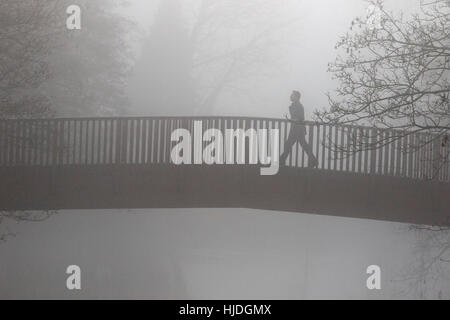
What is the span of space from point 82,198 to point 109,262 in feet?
28.2

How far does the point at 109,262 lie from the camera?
2295cm

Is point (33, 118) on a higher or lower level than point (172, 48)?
lower

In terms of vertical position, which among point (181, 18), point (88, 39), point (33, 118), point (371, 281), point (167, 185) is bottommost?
point (371, 281)

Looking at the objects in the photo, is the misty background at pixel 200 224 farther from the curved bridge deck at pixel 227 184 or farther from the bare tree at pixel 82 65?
the curved bridge deck at pixel 227 184

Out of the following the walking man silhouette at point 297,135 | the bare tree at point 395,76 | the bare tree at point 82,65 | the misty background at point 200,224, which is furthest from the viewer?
the misty background at point 200,224

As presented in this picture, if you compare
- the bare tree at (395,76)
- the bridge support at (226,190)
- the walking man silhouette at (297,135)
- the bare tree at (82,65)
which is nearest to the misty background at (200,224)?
the bare tree at (82,65)

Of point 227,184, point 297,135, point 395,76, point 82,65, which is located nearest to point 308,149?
point 297,135

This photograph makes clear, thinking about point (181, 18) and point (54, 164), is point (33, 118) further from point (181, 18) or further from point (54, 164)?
point (181, 18)

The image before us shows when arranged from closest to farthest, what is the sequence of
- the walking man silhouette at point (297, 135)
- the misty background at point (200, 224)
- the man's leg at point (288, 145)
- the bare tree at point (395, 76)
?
the bare tree at point (395, 76) < the walking man silhouette at point (297, 135) < the man's leg at point (288, 145) < the misty background at point (200, 224)

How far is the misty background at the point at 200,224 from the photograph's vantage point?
2192 cm

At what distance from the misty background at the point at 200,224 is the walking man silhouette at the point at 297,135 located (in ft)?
24.0

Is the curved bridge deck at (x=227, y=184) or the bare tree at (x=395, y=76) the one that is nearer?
the bare tree at (x=395, y=76)

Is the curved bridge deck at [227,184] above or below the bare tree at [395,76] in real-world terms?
below

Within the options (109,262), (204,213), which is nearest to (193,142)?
(109,262)
